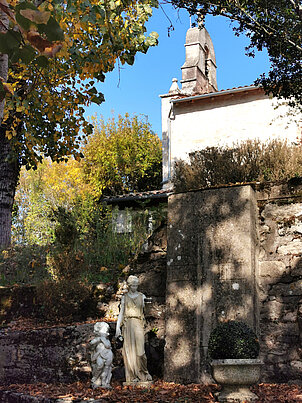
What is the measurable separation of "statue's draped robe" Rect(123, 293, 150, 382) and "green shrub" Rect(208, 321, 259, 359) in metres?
1.58

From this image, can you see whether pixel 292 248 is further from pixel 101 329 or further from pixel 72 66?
pixel 72 66

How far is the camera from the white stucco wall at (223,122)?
58.2ft

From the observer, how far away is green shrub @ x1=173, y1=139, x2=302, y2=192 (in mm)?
7918

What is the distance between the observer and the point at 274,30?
909cm

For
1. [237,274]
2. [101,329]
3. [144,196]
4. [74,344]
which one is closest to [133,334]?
[101,329]

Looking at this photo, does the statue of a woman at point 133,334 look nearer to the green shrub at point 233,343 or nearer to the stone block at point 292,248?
the green shrub at point 233,343

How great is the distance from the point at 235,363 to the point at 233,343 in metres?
0.25

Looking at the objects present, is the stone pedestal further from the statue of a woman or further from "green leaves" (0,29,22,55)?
"green leaves" (0,29,22,55)

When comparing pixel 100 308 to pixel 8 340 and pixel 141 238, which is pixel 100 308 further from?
pixel 141 238

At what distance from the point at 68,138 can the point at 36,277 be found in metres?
3.41

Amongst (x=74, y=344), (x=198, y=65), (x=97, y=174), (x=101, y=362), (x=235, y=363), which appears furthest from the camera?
(x=97, y=174)

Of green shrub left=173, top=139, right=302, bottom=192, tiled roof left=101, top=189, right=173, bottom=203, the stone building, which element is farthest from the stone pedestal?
the stone building

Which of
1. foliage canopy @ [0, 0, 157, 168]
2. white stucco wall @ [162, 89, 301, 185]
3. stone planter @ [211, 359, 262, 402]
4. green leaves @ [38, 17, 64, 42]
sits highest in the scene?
white stucco wall @ [162, 89, 301, 185]

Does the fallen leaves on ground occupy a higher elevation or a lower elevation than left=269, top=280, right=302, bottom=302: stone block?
lower
